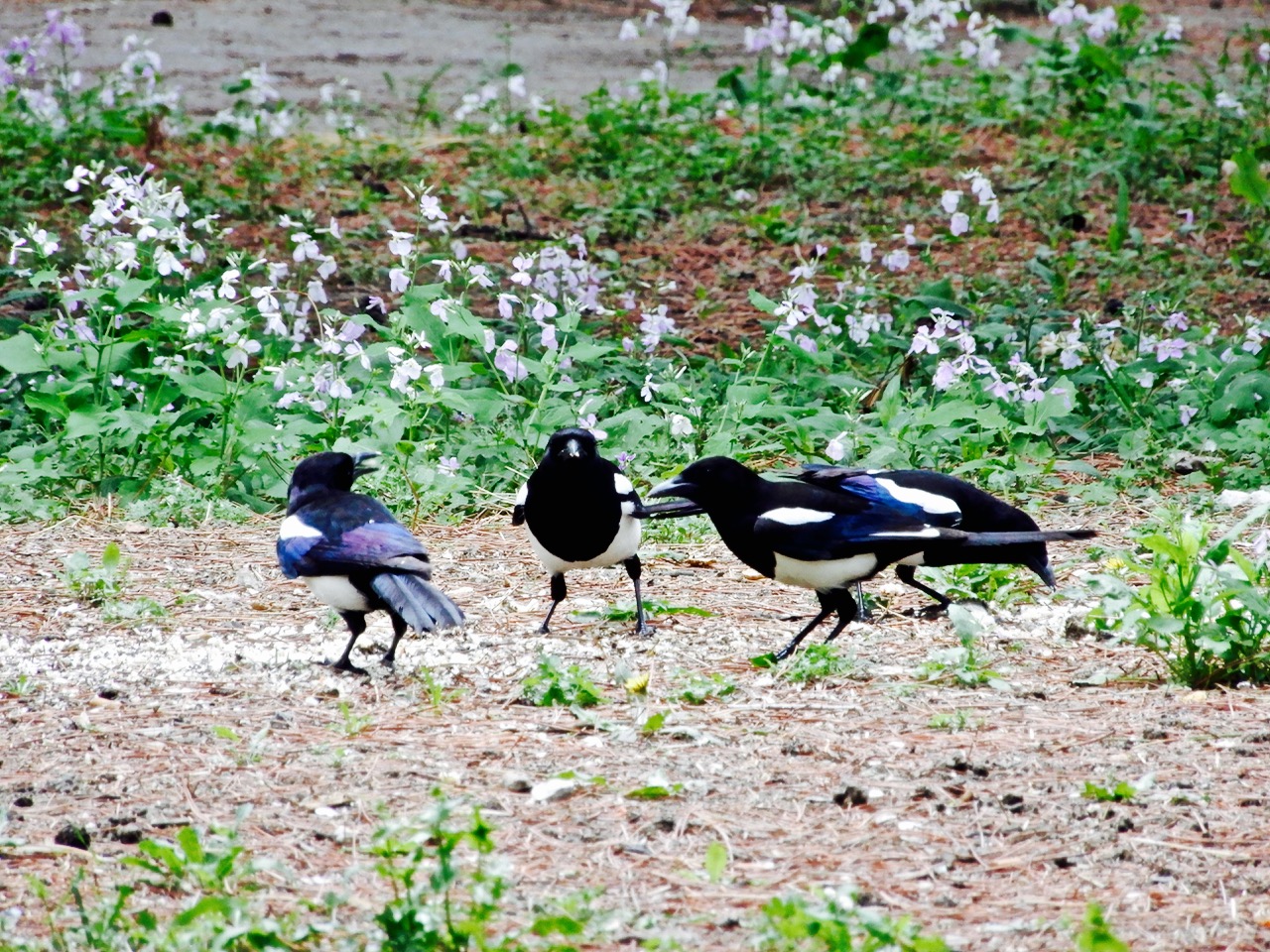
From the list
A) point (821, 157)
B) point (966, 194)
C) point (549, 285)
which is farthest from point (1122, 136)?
point (549, 285)

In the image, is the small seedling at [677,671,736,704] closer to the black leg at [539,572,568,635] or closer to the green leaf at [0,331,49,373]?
the black leg at [539,572,568,635]

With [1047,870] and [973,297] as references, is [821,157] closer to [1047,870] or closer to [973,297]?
[973,297]

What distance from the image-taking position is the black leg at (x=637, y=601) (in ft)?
17.1

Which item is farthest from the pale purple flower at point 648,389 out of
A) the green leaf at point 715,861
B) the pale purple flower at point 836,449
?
the green leaf at point 715,861

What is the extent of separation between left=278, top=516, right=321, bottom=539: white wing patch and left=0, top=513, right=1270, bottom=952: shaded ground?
372mm

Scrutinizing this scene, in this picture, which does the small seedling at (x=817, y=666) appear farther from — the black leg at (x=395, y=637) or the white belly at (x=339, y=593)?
the white belly at (x=339, y=593)

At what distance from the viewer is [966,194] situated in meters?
11.3

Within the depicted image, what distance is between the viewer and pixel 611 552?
5234 millimetres

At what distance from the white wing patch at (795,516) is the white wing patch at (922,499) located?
14.1 inches

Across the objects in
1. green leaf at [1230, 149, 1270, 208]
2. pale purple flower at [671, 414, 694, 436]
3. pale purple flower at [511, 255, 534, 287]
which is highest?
green leaf at [1230, 149, 1270, 208]

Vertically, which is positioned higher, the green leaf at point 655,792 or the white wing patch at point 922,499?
the white wing patch at point 922,499

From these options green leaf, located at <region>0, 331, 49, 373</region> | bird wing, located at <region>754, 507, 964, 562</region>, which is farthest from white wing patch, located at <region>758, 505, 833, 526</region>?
green leaf, located at <region>0, 331, 49, 373</region>

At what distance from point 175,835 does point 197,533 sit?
3.17m

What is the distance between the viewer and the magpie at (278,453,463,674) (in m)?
4.51
